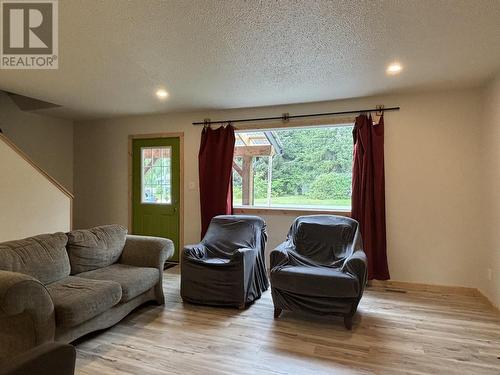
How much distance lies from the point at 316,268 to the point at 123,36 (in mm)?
2621

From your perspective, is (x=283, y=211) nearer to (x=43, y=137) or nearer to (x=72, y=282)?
(x=72, y=282)

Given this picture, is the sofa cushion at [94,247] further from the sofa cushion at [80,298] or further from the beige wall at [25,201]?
the beige wall at [25,201]

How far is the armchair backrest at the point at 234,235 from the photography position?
144 inches

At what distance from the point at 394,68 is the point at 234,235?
96.4 inches

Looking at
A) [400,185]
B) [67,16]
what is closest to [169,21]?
[67,16]

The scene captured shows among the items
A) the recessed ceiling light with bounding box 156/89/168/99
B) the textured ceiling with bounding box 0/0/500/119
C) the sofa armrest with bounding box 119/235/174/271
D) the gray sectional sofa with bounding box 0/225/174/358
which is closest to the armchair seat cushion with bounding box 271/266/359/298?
the sofa armrest with bounding box 119/235/174/271

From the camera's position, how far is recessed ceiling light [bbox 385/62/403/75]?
117 inches

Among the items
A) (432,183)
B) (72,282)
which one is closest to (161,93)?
(72,282)

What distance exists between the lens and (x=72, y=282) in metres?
2.59

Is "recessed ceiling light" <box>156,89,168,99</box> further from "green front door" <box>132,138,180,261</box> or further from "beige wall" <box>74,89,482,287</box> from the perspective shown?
"beige wall" <box>74,89,482,287</box>

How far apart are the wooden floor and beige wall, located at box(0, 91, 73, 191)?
361 centimetres

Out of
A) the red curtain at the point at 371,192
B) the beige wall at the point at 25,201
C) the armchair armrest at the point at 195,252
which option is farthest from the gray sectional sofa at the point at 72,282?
the red curtain at the point at 371,192

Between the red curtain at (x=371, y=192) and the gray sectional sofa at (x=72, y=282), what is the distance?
2384mm

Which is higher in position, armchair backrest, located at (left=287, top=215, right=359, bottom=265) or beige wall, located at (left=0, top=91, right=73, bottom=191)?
beige wall, located at (left=0, top=91, right=73, bottom=191)
